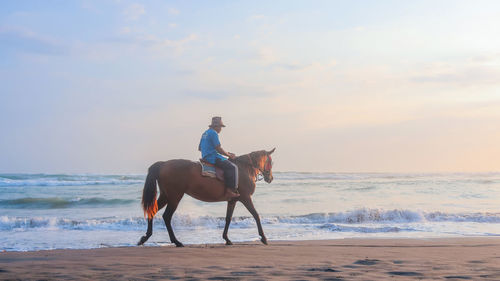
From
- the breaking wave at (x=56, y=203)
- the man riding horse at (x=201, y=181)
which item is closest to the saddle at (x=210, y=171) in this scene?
the man riding horse at (x=201, y=181)

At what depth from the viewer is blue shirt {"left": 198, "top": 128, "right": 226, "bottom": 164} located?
29.8ft

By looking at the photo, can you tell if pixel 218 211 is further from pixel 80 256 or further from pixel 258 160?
pixel 80 256

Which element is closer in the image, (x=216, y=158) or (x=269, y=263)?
(x=269, y=263)

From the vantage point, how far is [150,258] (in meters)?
6.91

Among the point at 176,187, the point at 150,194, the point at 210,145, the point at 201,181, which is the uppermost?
the point at 210,145

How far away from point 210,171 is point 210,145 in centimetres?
48

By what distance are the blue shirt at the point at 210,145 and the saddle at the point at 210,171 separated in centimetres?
9

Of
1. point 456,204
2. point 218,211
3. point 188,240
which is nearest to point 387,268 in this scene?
point 188,240

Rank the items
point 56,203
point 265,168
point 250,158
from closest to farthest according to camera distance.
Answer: point 250,158 → point 265,168 → point 56,203

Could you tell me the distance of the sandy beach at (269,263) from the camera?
5.44m

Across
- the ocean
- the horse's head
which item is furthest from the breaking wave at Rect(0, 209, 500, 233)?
the horse's head

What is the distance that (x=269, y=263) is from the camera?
A: 6.43 metres

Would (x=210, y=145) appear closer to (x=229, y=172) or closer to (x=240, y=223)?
(x=229, y=172)

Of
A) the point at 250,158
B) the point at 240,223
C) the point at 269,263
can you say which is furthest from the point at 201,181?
the point at 240,223
